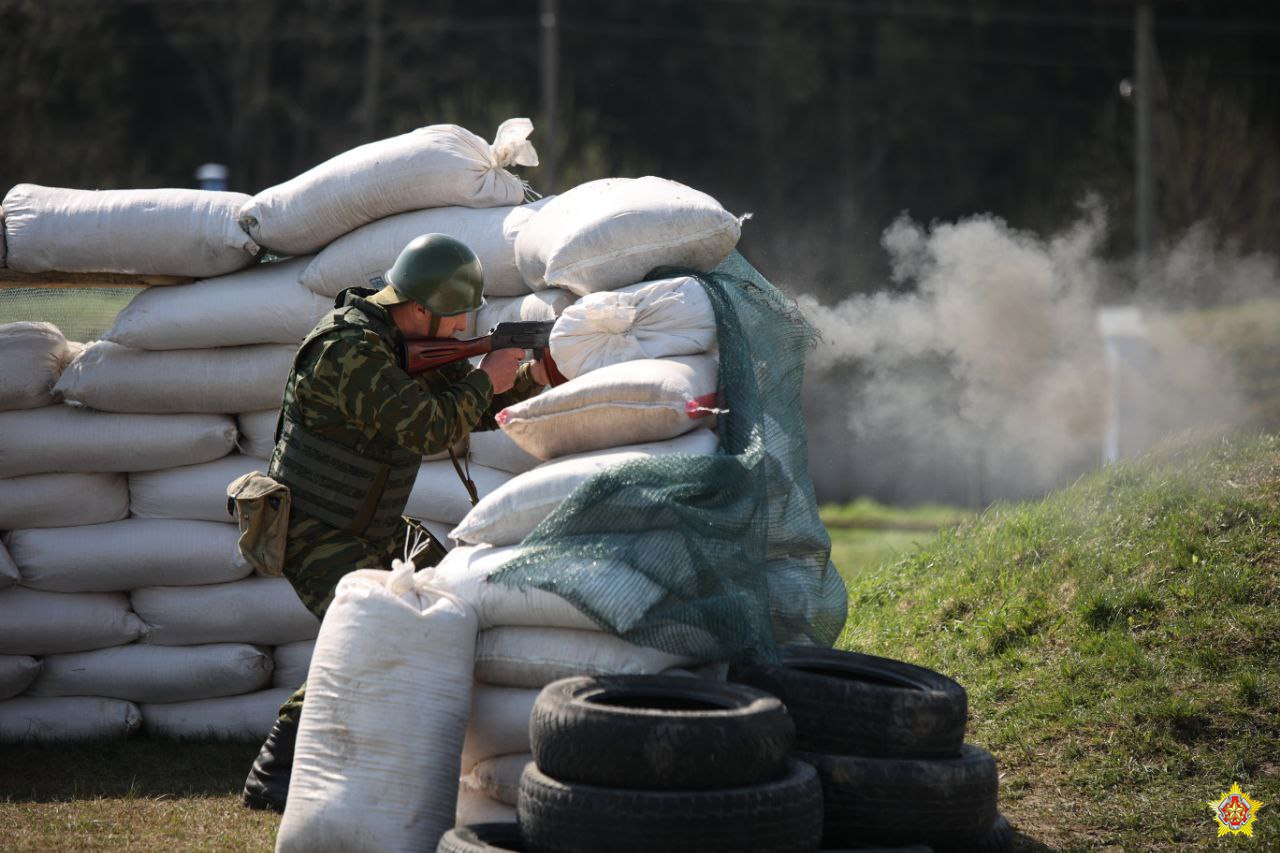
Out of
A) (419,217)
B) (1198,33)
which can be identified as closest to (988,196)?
(1198,33)

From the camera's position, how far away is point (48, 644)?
20.7 feet

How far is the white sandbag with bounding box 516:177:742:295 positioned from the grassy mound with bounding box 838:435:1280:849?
79.3 inches

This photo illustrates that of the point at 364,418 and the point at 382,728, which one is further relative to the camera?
the point at 364,418

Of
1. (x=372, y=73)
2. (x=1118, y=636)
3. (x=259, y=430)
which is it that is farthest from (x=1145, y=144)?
(x=259, y=430)

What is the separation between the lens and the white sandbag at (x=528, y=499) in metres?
4.33

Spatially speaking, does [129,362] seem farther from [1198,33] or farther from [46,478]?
[1198,33]

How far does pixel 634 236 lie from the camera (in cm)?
519

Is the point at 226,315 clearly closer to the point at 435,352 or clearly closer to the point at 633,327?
the point at 435,352

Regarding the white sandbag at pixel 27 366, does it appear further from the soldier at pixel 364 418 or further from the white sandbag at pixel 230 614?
the soldier at pixel 364 418

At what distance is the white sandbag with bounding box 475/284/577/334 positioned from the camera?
5.55 m

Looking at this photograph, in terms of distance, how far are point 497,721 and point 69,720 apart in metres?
3.01

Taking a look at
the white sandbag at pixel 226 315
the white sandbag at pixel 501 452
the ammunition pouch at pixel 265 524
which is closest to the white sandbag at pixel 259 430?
the white sandbag at pixel 226 315

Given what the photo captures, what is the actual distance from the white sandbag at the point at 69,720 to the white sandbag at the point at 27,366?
4.34ft

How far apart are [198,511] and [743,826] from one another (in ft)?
12.0
